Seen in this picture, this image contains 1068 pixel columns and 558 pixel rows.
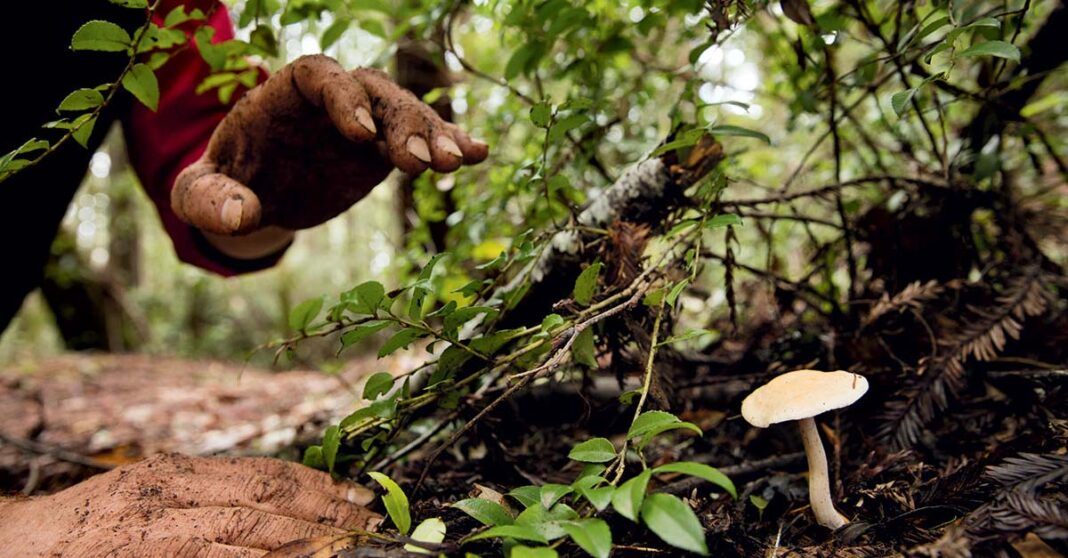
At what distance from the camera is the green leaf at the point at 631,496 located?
743 mm

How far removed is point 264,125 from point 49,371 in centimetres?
703

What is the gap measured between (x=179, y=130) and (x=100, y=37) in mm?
1085

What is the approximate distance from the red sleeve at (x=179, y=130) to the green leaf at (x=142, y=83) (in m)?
0.85

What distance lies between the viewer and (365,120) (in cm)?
118

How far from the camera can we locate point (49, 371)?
645 cm

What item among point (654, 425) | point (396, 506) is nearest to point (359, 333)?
point (396, 506)

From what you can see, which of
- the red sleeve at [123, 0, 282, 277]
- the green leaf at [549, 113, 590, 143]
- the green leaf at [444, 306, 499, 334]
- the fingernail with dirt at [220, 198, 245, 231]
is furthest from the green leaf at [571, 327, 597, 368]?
the red sleeve at [123, 0, 282, 277]

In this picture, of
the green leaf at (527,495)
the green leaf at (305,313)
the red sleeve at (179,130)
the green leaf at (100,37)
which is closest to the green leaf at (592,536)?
the green leaf at (527,495)

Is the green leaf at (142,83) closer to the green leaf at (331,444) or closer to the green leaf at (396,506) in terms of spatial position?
the green leaf at (331,444)

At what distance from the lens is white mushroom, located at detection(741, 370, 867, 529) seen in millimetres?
1020

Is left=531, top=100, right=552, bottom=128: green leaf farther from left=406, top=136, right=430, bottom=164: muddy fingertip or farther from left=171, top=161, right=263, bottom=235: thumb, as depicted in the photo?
left=171, top=161, right=263, bottom=235: thumb

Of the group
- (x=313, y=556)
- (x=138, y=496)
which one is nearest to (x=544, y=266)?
(x=313, y=556)

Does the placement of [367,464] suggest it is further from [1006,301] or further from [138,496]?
[1006,301]

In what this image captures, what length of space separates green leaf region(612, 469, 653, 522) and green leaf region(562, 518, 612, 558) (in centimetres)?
4
